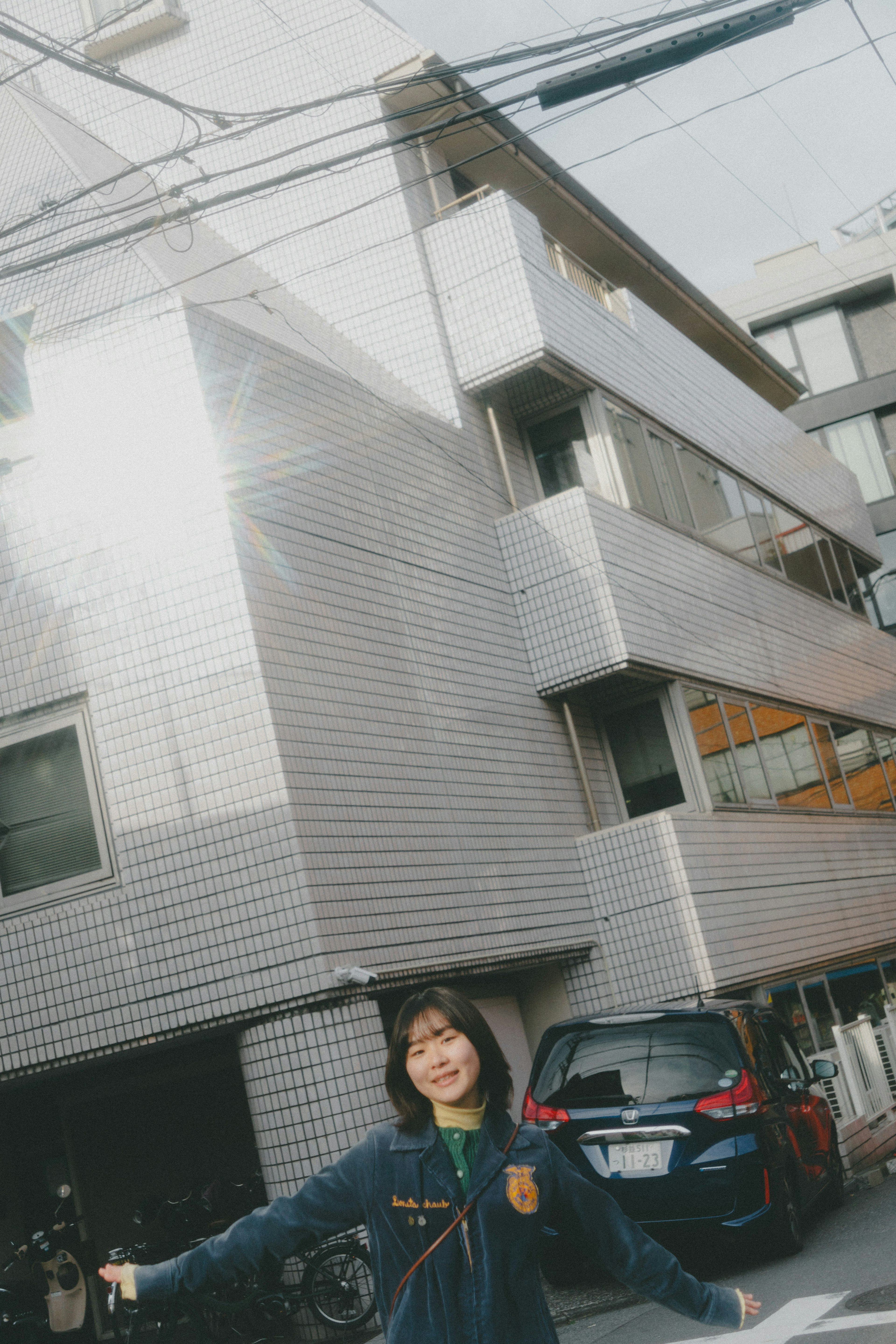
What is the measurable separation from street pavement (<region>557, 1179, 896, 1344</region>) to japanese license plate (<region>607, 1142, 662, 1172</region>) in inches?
28.9

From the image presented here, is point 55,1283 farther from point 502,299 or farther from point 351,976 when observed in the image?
point 502,299

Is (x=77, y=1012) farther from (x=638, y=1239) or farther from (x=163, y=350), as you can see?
(x=638, y=1239)

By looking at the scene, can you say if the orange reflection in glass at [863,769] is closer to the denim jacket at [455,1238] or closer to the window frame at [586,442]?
the window frame at [586,442]

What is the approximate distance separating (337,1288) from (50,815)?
12.5 feet

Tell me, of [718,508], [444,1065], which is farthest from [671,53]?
[718,508]

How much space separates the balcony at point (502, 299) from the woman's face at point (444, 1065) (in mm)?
11256

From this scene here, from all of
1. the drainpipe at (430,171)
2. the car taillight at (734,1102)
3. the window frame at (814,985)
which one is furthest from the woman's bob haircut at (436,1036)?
the drainpipe at (430,171)

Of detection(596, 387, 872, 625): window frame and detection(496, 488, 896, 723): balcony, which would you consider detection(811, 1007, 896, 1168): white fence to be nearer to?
detection(496, 488, 896, 723): balcony

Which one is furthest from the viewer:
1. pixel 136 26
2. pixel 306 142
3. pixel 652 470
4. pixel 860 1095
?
pixel 136 26

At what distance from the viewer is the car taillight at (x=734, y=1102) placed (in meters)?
7.81

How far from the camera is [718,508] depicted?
17688 mm

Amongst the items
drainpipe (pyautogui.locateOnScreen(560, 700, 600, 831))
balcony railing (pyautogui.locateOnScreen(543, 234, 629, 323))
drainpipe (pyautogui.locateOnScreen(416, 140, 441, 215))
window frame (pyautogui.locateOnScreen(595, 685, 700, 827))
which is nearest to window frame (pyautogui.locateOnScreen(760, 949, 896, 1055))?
window frame (pyautogui.locateOnScreen(595, 685, 700, 827))

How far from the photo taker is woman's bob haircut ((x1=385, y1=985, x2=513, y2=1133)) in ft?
10.6

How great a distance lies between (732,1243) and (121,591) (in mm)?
5948
